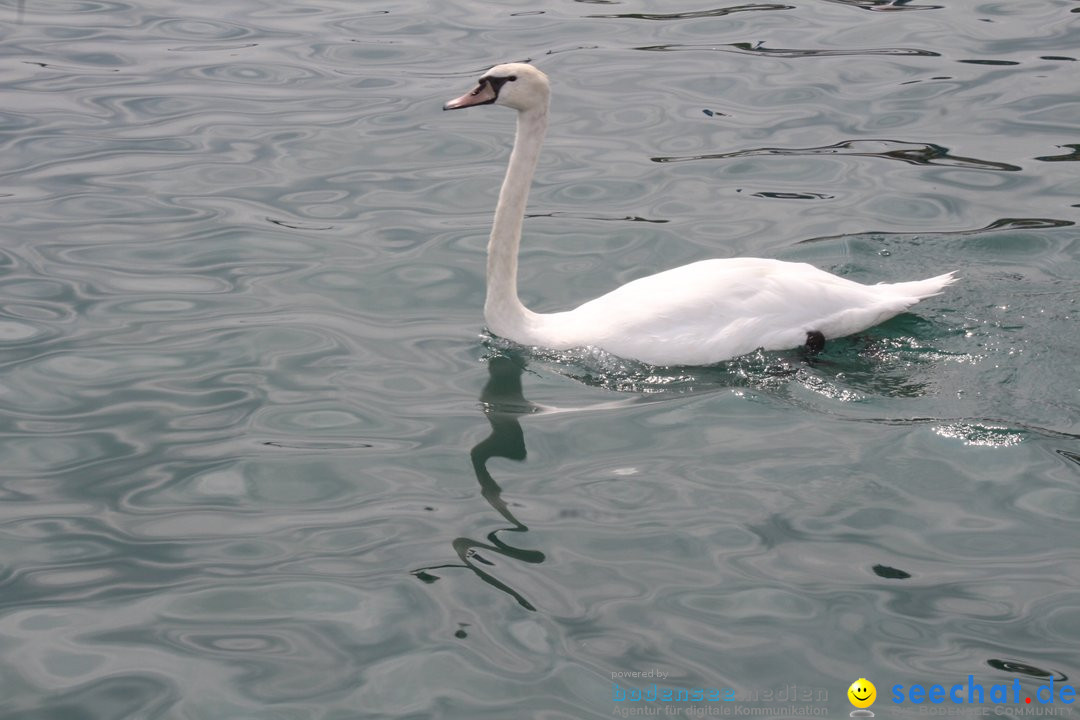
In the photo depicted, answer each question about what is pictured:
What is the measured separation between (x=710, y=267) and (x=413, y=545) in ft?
8.95

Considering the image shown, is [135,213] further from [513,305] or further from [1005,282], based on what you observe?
[1005,282]

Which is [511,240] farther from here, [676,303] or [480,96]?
[676,303]

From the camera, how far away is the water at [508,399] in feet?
16.9

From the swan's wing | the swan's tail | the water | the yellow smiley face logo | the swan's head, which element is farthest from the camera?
the swan's tail

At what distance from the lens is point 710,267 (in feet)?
25.1

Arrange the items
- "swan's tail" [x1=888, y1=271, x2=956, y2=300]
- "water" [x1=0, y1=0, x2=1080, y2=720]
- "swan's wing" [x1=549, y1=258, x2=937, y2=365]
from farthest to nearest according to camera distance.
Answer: "swan's tail" [x1=888, y1=271, x2=956, y2=300] → "swan's wing" [x1=549, y1=258, x2=937, y2=365] → "water" [x1=0, y1=0, x2=1080, y2=720]

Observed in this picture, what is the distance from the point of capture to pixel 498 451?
6.68 meters

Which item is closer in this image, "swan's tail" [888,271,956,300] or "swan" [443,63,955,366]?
"swan" [443,63,955,366]

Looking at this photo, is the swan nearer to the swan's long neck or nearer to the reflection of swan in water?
the swan's long neck

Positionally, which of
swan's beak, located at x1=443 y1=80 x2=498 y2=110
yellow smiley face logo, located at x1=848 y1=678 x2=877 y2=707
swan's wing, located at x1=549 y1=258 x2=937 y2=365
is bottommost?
yellow smiley face logo, located at x1=848 y1=678 x2=877 y2=707

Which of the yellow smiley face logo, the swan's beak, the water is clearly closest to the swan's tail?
the water

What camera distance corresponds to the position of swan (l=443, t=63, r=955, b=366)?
7316 millimetres

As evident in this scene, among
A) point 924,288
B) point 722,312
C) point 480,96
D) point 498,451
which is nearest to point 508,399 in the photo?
point 498,451

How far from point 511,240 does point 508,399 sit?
1.04m
